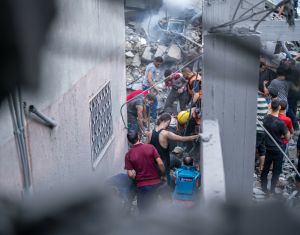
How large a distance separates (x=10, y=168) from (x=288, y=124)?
411 centimetres

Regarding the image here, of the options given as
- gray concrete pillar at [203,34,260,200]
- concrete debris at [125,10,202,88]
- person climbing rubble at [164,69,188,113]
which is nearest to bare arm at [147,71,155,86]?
person climbing rubble at [164,69,188,113]

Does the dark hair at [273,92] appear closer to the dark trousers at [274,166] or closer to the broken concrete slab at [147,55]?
the dark trousers at [274,166]

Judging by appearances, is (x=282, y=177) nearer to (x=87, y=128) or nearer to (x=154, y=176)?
(x=154, y=176)

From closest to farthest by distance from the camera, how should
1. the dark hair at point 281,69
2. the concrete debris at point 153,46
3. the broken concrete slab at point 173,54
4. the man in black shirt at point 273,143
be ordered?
the dark hair at point 281,69 < the man in black shirt at point 273,143 < the concrete debris at point 153,46 < the broken concrete slab at point 173,54

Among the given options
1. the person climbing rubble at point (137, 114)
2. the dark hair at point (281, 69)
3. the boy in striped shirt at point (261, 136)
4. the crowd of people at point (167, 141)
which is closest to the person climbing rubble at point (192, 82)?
the crowd of people at point (167, 141)

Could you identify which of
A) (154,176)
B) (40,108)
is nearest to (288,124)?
(154,176)

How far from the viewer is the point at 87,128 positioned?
15.9 feet

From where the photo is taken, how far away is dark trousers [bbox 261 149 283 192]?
233 inches

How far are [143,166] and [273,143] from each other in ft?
6.03

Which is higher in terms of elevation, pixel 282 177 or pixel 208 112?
pixel 208 112

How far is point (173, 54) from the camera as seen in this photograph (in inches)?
487

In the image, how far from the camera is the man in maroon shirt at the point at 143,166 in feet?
16.1

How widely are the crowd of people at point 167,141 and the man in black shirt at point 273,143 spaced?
89cm

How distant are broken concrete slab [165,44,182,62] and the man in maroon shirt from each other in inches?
295
